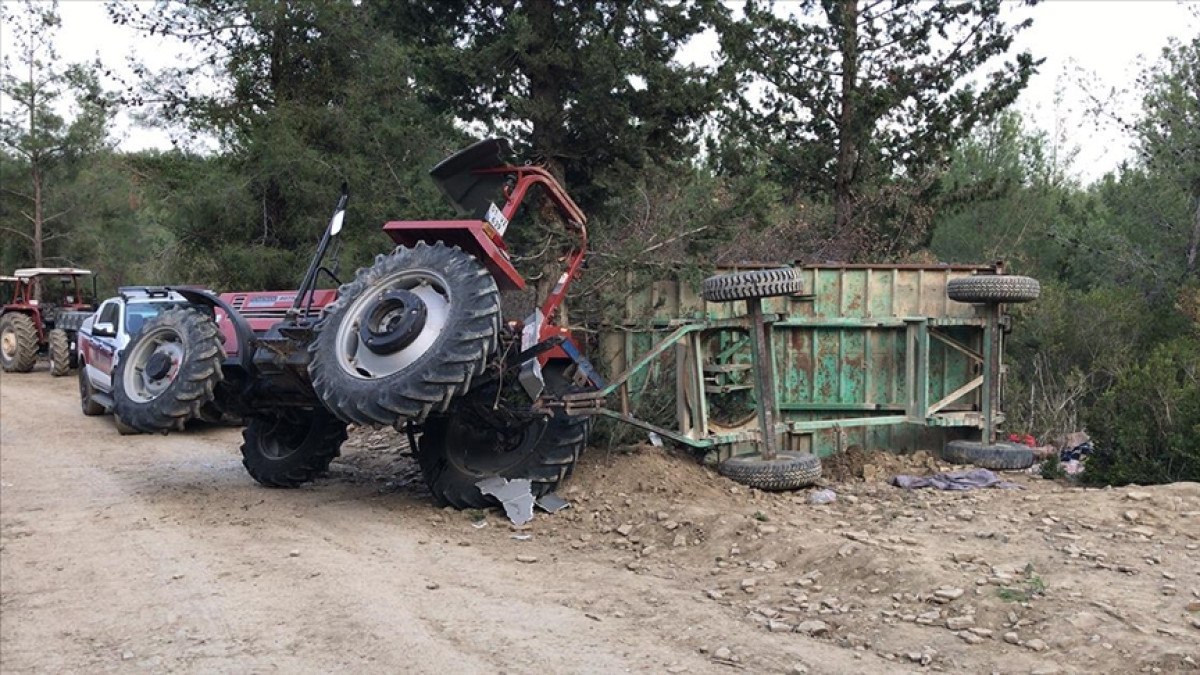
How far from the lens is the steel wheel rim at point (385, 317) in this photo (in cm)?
663

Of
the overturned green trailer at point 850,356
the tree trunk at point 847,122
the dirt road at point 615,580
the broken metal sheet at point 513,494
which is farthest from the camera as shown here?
the tree trunk at point 847,122

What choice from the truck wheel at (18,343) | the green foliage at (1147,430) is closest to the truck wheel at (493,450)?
the green foliage at (1147,430)

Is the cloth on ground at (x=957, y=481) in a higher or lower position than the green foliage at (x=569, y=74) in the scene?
lower

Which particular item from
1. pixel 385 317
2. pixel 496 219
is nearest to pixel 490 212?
pixel 496 219

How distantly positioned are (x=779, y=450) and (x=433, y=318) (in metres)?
4.09

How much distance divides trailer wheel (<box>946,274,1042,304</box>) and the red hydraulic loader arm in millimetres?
3728

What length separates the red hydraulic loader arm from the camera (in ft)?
23.2

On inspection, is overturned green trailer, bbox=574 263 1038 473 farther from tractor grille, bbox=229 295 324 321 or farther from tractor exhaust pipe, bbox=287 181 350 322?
tractor grille, bbox=229 295 324 321

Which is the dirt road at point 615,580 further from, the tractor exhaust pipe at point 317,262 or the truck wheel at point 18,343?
the truck wheel at point 18,343

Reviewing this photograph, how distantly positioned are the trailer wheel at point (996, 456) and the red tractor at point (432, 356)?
3906 mm

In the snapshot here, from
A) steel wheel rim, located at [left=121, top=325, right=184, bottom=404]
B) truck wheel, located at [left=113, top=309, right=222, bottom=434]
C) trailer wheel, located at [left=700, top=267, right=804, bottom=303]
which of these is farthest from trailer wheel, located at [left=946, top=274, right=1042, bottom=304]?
steel wheel rim, located at [left=121, top=325, right=184, bottom=404]

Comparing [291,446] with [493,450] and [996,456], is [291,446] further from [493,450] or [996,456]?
[996,456]

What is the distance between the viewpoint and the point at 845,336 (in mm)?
9516

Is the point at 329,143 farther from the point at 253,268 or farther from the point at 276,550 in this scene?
the point at 276,550
